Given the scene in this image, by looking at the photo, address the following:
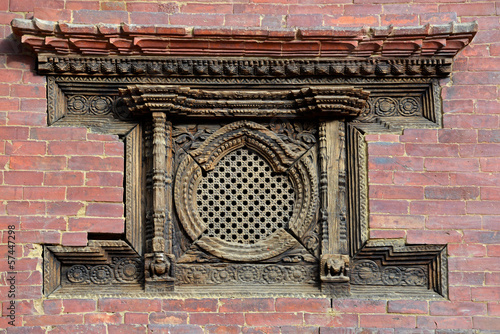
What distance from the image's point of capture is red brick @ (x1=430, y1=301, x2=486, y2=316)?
20.7 feet

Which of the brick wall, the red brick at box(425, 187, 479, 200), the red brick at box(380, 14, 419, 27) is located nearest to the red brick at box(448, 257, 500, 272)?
the brick wall

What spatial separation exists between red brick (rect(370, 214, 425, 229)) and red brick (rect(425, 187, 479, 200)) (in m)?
0.23

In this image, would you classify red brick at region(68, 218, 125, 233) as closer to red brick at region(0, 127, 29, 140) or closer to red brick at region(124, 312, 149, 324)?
red brick at region(124, 312, 149, 324)

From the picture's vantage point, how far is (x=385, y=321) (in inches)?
248

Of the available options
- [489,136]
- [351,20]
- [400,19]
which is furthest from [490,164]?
[351,20]

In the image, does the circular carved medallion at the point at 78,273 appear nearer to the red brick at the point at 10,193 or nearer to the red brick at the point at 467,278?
the red brick at the point at 10,193

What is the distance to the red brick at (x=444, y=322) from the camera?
628 cm

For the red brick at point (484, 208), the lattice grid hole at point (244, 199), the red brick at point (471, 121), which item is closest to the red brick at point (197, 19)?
the lattice grid hole at point (244, 199)

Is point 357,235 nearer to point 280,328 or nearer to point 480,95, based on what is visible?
point 280,328

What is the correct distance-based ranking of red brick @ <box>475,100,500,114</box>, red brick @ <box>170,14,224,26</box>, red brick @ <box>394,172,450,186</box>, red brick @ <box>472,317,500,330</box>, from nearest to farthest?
red brick @ <box>472,317,500,330</box> → red brick @ <box>394,172,450,186</box> → red brick @ <box>475,100,500,114</box> → red brick @ <box>170,14,224,26</box>

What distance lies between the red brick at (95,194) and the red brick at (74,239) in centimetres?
31

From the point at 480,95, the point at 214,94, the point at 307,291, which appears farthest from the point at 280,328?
the point at 480,95

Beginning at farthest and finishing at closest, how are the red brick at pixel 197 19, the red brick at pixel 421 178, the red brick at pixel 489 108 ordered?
the red brick at pixel 197 19
the red brick at pixel 489 108
the red brick at pixel 421 178

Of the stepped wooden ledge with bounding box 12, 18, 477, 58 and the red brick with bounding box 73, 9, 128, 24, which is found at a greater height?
the red brick with bounding box 73, 9, 128, 24
